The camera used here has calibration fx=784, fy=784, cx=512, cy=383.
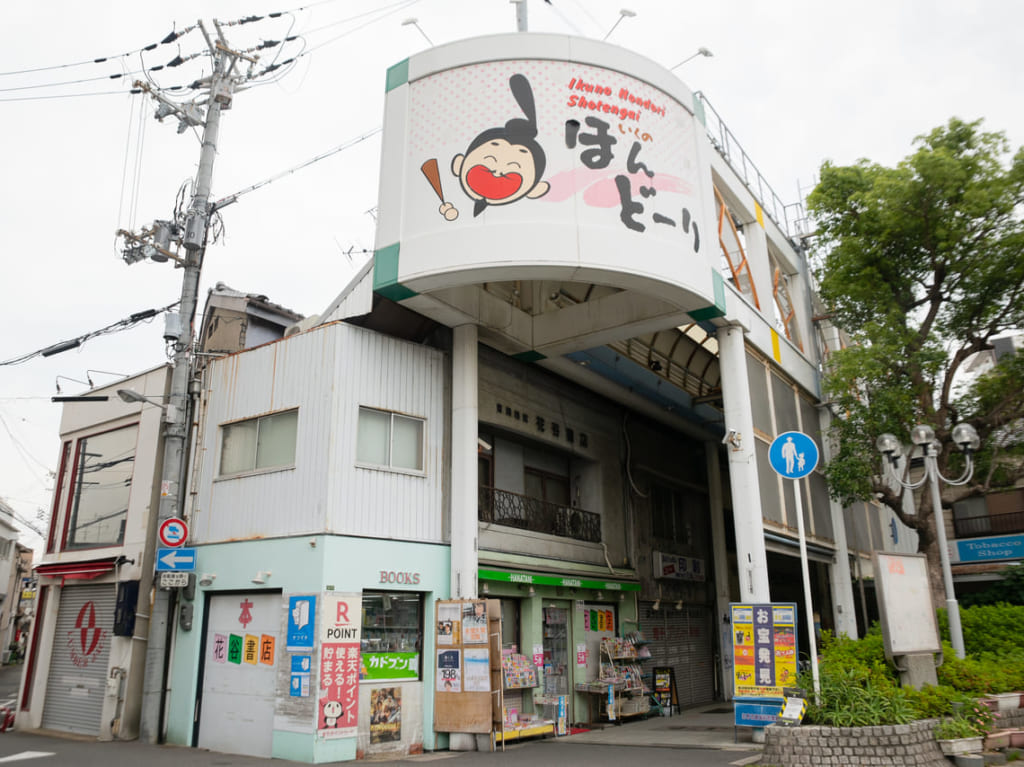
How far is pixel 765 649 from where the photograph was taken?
13.2 metres

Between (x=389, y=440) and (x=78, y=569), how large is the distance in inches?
306

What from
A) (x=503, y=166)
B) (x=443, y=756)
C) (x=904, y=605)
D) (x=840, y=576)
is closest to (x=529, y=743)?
(x=443, y=756)

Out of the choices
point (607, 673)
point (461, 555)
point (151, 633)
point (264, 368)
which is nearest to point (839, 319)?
point (607, 673)

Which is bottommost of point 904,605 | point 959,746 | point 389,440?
point 959,746

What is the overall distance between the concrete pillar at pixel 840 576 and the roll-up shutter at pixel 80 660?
17.7 m

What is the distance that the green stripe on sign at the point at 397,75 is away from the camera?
15266 millimetres

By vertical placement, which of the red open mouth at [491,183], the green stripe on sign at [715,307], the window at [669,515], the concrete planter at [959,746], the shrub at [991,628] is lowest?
the concrete planter at [959,746]

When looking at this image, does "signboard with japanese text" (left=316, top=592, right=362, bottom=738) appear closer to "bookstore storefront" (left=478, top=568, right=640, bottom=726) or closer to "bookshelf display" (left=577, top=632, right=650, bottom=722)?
"bookstore storefront" (left=478, top=568, right=640, bottom=726)

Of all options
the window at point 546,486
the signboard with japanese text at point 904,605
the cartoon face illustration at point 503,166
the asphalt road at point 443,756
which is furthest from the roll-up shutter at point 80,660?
the signboard with japanese text at point 904,605

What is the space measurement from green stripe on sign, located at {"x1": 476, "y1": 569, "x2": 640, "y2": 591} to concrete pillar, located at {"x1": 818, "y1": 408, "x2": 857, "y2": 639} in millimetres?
6133

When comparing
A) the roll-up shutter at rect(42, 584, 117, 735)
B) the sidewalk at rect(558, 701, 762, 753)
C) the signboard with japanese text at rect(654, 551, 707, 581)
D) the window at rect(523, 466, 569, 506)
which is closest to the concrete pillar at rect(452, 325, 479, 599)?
the window at rect(523, 466, 569, 506)

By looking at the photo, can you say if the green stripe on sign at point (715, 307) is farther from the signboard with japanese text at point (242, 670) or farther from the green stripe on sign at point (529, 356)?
the signboard with japanese text at point (242, 670)

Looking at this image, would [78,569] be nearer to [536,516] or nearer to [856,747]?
[536,516]

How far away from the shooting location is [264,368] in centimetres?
1523
